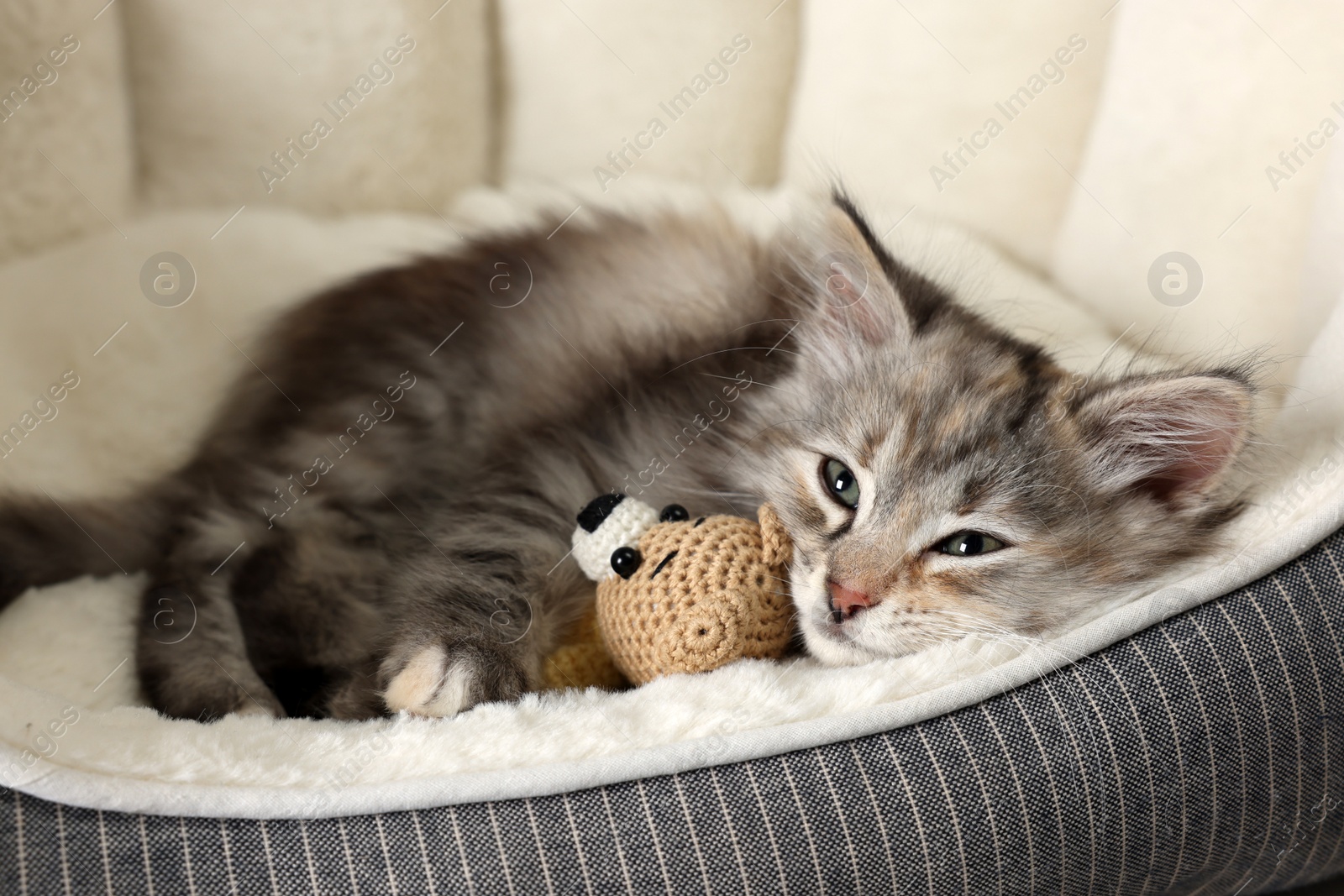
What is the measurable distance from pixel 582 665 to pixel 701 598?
295mm

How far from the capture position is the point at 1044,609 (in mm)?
1306

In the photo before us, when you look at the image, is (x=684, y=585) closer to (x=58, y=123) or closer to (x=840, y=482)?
(x=840, y=482)

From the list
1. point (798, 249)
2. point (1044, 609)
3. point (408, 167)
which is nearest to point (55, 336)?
point (408, 167)

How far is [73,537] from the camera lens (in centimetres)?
160

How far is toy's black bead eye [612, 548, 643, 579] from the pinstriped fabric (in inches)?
11.1

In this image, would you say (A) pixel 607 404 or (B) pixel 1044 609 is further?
(A) pixel 607 404

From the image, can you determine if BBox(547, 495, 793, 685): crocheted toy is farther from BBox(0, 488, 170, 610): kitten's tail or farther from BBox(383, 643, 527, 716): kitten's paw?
BBox(0, 488, 170, 610): kitten's tail

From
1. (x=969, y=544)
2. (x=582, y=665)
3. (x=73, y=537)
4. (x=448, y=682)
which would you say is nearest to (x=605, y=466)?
(x=582, y=665)

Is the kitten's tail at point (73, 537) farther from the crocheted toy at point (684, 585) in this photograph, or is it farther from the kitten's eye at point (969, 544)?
the kitten's eye at point (969, 544)

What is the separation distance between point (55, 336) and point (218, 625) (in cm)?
83

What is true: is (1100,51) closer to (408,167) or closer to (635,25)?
(635,25)

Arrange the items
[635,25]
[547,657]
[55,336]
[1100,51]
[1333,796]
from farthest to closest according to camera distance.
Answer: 1. [635,25]
2. [1100,51]
3. [55,336]
4. [547,657]
5. [1333,796]

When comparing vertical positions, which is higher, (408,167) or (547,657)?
(408,167)

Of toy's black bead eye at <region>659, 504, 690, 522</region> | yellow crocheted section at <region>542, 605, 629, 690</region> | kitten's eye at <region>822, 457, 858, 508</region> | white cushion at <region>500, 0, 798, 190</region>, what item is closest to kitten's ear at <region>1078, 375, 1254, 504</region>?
kitten's eye at <region>822, 457, 858, 508</region>
